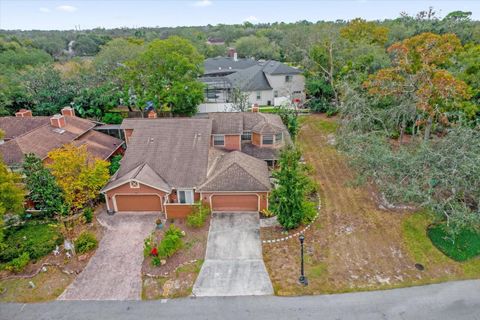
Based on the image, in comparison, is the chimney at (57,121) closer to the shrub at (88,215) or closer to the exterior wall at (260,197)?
the shrub at (88,215)

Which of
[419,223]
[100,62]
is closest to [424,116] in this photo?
[419,223]

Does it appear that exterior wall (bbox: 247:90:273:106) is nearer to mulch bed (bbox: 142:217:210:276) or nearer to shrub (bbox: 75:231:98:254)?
mulch bed (bbox: 142:217:210:276)

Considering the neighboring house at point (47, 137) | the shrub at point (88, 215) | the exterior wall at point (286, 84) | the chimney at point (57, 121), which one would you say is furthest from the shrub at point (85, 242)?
the exterior wall at point (286, 84)

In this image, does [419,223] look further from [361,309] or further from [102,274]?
[102,274]

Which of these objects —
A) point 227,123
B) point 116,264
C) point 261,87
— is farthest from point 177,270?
point 261,87

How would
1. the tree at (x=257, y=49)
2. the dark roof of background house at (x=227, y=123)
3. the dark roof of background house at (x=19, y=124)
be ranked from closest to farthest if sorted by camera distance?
the dark roof of background house at (x=227, y=123) → the dark roof of background house at (x=19, y=124) → the tree at (x=257, y=49)

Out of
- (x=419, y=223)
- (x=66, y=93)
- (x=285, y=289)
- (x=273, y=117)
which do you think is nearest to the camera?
(x=285, y=289)

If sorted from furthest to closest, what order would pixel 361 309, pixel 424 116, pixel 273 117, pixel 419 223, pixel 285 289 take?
1. pixel 273 117
2. pixel 424 116
3. pixel 419 223
4. pixel 285 289
5. pixel 361 309
